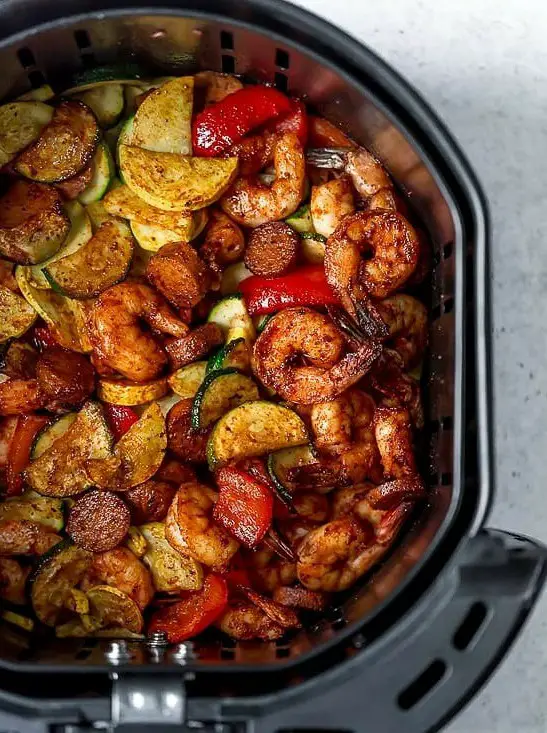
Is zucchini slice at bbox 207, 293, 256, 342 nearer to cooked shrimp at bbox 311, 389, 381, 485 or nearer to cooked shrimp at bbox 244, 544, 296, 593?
cooked shrimp at bbox 311, 389, 381, 485

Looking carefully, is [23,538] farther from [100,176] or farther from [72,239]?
[100,176]

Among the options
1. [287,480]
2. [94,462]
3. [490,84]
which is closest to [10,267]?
[94,462]

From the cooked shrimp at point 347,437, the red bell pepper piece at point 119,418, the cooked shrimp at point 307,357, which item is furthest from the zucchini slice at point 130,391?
the cooked shrimp at point 347,437

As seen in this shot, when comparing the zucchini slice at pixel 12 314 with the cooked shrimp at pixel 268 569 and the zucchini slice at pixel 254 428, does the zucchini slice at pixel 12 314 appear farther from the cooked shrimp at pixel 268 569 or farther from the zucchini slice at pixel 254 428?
the cooked shrimp at pixel 268 569

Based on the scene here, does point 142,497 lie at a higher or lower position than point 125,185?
lower

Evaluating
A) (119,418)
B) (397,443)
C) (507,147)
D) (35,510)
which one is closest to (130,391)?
(119,418)

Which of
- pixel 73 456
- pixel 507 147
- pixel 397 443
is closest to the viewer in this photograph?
pixel 397 443

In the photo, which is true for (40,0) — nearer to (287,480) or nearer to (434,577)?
(287,480)
